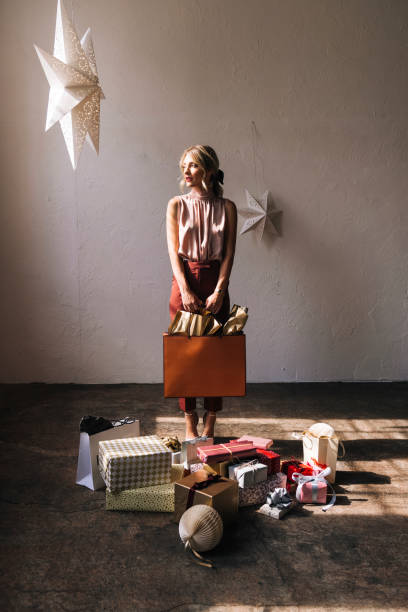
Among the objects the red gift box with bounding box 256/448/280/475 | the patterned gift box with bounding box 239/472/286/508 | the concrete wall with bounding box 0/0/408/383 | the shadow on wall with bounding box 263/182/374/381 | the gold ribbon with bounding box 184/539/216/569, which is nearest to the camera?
the gold ribbon with bounding box 184/539/216/569

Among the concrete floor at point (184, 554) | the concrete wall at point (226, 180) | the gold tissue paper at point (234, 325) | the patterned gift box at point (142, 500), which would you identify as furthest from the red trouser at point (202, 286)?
the concrete wall at point (226, 180)

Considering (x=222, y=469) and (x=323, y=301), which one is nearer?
(x=222, y=469)

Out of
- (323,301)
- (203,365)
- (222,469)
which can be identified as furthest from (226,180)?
(222,469)

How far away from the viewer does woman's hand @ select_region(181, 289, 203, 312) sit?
271 centimetres

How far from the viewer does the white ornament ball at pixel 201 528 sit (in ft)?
5.98

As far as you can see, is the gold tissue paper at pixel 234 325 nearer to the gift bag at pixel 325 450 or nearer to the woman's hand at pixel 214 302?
the woman's hand at pixel 214 302

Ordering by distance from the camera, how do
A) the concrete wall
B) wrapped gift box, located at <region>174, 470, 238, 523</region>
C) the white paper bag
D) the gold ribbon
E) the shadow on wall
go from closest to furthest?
the gold ribbon < wrapped gift box, located at <region>174, 470, 238, 523</region> < the white paper bag < the concrete wall < the shadow on wall

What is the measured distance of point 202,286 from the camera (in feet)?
9.20

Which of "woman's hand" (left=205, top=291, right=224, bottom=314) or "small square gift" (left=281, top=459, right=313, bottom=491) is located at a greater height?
"woman's hand" (left=205, top=291, right=224, bottom=314)

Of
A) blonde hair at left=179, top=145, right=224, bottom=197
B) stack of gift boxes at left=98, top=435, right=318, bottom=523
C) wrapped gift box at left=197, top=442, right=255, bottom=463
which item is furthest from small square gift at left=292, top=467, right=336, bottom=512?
blonde hair at left=179, top=145, right=224, bottom=197

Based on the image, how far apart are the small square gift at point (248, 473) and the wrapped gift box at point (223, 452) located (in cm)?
5

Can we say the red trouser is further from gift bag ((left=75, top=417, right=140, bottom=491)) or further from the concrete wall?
the concrete wall

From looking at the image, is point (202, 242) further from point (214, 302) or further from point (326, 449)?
point (326, 449)

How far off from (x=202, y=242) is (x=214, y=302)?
331mm
